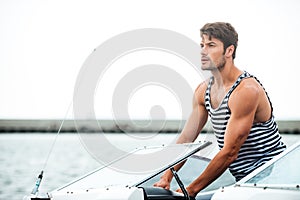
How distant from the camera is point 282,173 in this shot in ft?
10.1

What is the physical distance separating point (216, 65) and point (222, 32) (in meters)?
0.18

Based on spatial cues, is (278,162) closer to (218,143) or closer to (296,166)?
(296,166)

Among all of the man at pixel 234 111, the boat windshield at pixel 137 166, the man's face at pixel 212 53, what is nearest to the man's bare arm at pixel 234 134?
the man at pixel 234 111

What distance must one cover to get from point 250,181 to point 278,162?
173mm

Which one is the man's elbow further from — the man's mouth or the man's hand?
the man's mouth

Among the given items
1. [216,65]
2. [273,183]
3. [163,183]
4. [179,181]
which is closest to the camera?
[273,183]

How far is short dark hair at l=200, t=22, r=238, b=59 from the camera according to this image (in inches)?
141

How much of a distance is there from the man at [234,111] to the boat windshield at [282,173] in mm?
286

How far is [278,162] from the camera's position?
3145 millimetres

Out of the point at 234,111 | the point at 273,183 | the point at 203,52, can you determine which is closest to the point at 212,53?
the point at 203,52

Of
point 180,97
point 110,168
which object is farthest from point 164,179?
point 180,97

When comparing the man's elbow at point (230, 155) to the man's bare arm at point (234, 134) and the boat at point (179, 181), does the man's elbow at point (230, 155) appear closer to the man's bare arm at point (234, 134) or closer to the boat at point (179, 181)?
the man's bare arm at point (234, 134)

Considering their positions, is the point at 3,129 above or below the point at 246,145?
above

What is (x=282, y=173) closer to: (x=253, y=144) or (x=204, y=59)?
(x=253, y=144)
